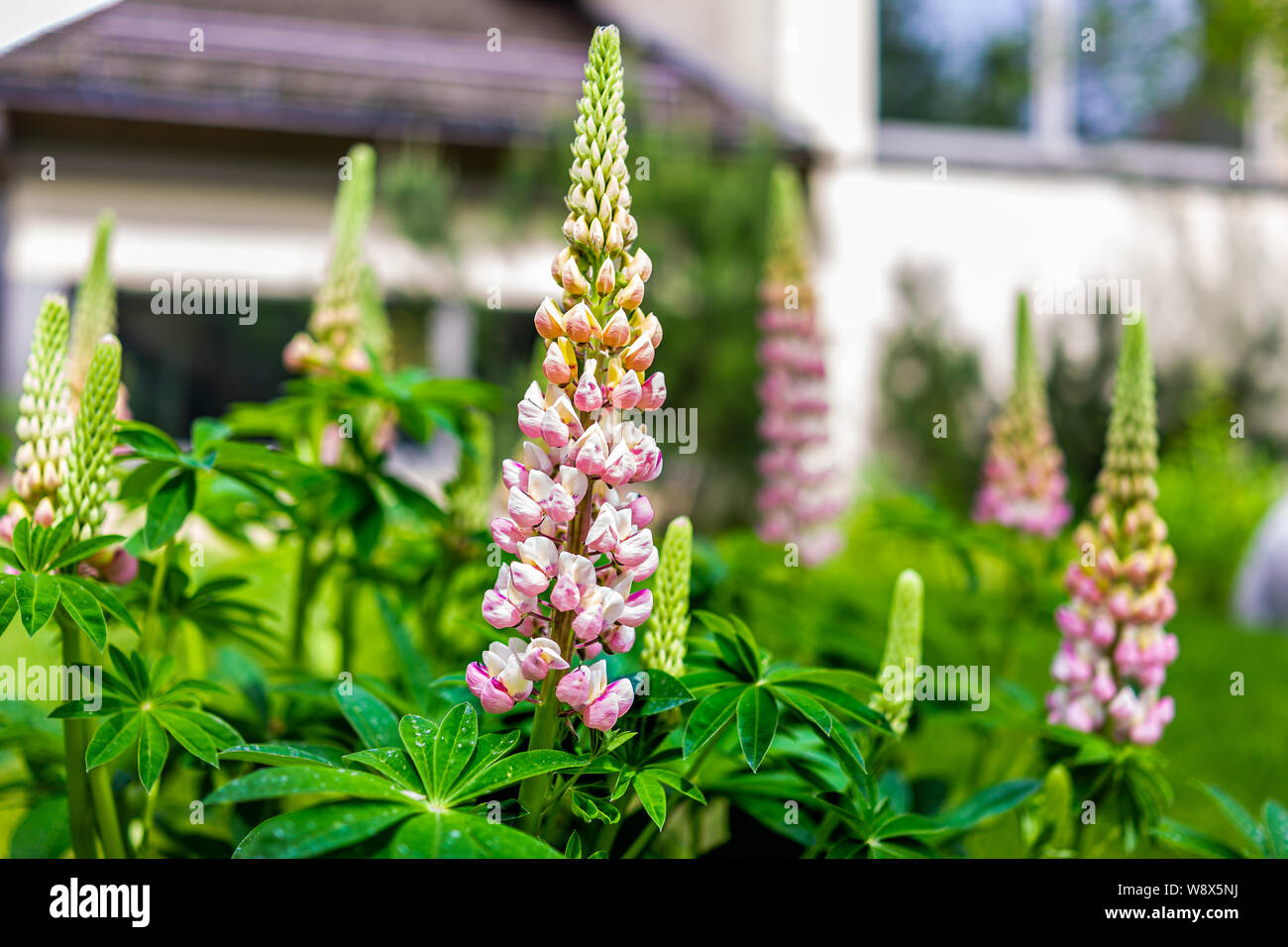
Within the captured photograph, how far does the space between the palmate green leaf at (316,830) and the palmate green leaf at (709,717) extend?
0.86ft

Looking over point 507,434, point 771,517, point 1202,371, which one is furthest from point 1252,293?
point 771,517

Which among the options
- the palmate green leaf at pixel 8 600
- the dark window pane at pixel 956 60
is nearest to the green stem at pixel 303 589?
the palmate green leaf at pixel 8 600

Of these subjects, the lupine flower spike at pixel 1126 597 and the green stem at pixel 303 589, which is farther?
the green stem at pixel 303 589

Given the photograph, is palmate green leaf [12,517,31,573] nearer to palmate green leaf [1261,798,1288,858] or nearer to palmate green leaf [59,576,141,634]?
palmate green leaf [59,576,141,634]

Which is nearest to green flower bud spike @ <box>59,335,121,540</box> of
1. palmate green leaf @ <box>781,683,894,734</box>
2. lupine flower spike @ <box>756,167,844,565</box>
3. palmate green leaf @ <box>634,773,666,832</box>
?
palmate green leaf @ <box>634,773,666,832</box>

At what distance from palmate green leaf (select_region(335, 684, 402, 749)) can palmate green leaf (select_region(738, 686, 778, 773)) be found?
1.18 ft

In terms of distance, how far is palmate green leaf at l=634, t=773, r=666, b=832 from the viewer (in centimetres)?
89

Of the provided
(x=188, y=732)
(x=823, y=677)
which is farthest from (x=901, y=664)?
(x=188, y=732)

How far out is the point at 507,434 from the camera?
250 inches

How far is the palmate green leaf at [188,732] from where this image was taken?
3.36 feet

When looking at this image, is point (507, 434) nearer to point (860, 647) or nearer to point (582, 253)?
point (860, 647)

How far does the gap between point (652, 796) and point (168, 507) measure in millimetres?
728

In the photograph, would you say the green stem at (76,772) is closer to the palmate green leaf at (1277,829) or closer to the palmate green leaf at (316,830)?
the palmate green leaf at (316,830)

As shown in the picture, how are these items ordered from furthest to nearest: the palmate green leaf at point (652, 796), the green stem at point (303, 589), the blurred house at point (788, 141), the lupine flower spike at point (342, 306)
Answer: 1. the blurred house at point (788, 141)
2. the lupine flower spike at point (342, 306)
3. the green stem at point (303, 589)
4. the palmate green leaf at point (652, 796)
